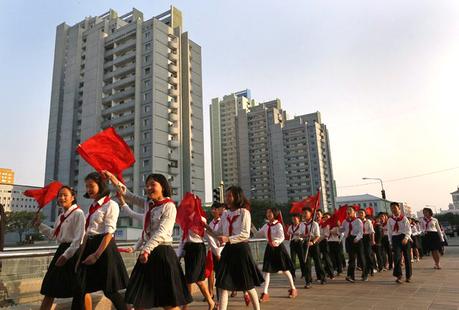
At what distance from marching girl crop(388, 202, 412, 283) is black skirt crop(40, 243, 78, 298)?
7.58m

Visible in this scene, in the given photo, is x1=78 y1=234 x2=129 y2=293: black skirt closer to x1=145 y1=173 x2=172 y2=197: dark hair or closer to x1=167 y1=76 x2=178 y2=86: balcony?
x1=145 y1=173 x2=172 y2=197: dark hair

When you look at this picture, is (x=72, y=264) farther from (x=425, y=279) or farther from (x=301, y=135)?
(x=301, y=135)

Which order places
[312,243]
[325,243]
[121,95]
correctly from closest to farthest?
[312,243], [325,243], [121,95]

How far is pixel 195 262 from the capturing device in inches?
238

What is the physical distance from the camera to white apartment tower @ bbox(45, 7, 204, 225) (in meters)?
52.6

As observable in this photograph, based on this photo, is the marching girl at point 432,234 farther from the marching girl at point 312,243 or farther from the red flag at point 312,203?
the marching girl at point 312,243

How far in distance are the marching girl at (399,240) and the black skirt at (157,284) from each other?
6.78 metres

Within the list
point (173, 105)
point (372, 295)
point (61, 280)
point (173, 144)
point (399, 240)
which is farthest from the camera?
point (173, 105)

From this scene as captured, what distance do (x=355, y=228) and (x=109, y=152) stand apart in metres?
7.19

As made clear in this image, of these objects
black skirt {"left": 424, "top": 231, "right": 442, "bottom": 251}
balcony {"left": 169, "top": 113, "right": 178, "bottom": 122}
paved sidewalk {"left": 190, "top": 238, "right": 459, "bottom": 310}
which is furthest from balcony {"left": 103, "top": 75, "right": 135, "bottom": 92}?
paved sidewalk {"left": 190, "top": 238, "right": 459, "bottom": 310}

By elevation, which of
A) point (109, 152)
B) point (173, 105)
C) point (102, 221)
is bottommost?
Result: point (102, 221)

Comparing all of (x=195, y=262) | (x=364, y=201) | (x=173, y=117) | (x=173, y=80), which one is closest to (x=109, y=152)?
(x=195, y=262)

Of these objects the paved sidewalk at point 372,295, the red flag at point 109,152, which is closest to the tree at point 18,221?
the paved sidewalk at point 372,295

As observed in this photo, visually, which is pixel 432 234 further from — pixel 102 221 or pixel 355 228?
pixel 102 221
